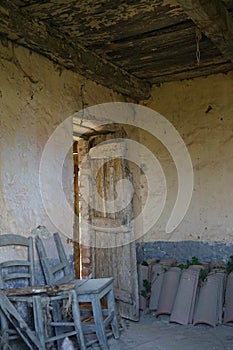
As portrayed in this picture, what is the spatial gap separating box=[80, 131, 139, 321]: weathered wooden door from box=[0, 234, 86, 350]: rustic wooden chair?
47.6 inches

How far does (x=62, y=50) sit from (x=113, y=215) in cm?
189

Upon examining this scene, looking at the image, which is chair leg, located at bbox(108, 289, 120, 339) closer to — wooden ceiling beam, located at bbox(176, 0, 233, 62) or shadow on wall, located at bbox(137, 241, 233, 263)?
shadow on wall, located at bbox(137, 241, 233, 263)

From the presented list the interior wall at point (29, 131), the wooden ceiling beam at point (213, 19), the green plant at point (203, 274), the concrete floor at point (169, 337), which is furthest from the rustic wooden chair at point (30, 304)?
the wooden ceiling beam at point (213, 19)

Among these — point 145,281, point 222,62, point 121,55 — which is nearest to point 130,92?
point 121,55

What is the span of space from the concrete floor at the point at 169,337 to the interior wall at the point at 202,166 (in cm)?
91

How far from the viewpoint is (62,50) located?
146 inches

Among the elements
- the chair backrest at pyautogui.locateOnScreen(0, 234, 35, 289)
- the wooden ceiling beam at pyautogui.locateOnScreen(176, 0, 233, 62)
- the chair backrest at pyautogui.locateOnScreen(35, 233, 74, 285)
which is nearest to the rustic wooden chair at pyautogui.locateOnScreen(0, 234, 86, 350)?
the chair backrest at pyautogui.locateOnScreen(0, 234, 35, 289)

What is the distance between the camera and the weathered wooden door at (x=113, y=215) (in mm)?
4715

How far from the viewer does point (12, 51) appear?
347 centimetres

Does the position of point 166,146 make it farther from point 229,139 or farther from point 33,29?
point 33,29

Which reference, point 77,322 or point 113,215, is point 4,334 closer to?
point 77,322

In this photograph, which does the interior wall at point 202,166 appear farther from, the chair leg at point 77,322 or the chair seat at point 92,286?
the chair leg at point 77,322

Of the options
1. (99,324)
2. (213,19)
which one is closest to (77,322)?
(99,324)

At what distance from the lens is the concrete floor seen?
366cm
